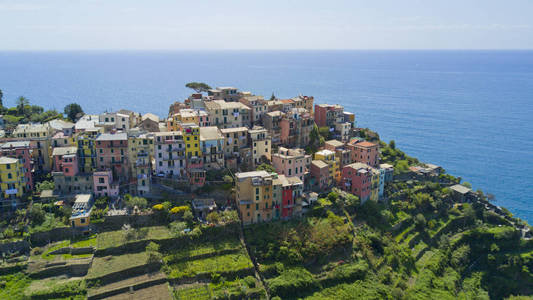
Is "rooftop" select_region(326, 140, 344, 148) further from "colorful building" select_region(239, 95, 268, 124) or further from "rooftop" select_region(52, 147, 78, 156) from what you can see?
"rooftop" select_region(52, 147, 78, 156)

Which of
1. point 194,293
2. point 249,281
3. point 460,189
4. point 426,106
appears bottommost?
point 194,293

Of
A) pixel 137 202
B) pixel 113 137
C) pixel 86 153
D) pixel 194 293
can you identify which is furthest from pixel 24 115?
pixel 194 293

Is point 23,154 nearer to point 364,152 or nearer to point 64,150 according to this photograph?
point 64,150

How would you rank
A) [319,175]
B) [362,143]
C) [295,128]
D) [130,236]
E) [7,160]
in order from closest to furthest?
[130,236] → [7,160] → [319,175] → [295,128] → [362,143]

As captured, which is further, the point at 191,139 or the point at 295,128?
the point at 295,128

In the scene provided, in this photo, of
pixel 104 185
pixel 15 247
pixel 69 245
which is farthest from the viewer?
pixel 104 185

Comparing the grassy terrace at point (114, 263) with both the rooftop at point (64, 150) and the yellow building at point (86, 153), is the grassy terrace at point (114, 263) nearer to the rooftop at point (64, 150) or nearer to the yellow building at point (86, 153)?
the yellow building at point (86, 153)

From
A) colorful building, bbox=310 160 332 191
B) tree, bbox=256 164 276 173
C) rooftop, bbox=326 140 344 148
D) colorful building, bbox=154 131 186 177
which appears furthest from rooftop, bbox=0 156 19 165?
rooftop, bbox=326 140 344 148

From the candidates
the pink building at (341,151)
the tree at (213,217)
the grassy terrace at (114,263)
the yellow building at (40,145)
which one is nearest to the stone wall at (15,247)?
the grassy terrace at (114,263)
